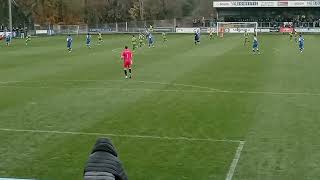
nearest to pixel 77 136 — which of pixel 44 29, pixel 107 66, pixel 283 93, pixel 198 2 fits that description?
pixel 283 93

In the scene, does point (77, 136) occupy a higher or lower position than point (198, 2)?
lower

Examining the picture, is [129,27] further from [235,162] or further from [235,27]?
[235,162]

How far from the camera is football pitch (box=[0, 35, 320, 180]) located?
37.4 feet

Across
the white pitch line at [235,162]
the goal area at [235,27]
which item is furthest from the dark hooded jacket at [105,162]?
the goal area at [235,27]

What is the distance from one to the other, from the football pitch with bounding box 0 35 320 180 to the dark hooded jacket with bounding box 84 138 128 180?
634 cm

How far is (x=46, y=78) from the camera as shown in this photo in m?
27.5

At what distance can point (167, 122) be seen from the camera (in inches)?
631

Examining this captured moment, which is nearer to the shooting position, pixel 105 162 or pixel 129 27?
pixel 105 162

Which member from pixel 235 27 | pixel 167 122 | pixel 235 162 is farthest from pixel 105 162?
pixel 235 27

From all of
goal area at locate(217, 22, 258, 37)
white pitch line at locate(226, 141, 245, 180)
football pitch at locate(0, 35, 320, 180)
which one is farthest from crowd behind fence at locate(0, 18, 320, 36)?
white pitch line at locate(226, 141, 245, 180)

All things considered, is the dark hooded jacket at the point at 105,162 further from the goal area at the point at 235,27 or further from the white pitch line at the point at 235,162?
the goal area at the point at 235,27

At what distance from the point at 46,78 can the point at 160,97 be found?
883cm

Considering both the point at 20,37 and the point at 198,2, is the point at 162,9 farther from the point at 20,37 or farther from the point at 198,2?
the point at 20,37

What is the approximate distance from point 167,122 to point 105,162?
38.5 feet
